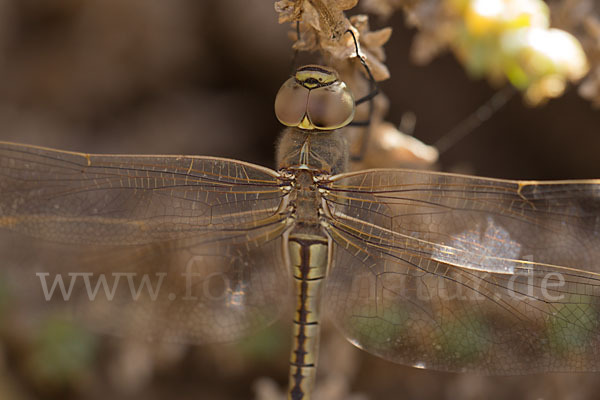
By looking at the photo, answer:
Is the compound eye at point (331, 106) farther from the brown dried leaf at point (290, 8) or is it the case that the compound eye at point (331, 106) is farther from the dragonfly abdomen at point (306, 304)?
the dragonfly abdomen at point (306, 304)

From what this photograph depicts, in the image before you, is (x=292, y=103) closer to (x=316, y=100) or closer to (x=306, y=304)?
(x=316, y=100)

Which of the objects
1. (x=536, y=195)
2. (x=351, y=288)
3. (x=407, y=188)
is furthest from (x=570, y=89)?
(x=351, y=288)

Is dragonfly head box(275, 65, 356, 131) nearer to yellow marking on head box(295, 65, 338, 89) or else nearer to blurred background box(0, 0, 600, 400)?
yellow marking on head box(295, 65, 338, 89)

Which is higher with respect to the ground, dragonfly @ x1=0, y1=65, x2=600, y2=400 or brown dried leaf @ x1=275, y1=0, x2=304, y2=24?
brown dried leaf @ x1=275, y1=0, x2=304, y2=24

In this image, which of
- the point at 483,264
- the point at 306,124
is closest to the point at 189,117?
the point at 306,124

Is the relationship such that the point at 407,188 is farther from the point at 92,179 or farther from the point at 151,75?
the point at 151,75

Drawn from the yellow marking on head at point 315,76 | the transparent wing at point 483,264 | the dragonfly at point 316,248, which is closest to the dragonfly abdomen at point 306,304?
the dragonfly at point 316,248

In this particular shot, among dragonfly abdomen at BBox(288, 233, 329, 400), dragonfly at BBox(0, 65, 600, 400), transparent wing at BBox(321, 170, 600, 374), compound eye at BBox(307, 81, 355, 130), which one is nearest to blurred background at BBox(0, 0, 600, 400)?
dragonfly abdomen at BBox(288, 233, 329, 400)
